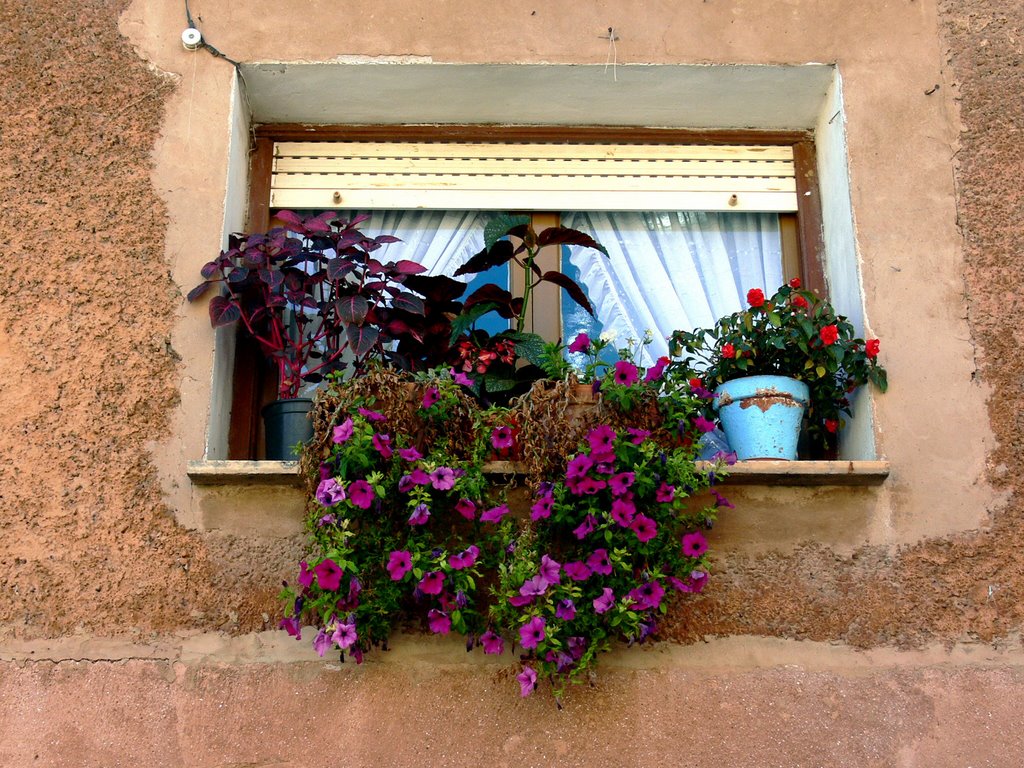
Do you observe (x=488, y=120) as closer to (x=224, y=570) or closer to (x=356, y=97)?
(x=356, y=97)

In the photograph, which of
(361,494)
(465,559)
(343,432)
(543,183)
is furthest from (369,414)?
(543,183)

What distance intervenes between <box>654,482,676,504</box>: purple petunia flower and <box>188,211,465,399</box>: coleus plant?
2.95 ft

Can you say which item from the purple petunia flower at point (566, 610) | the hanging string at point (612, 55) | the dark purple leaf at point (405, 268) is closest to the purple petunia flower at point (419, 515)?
the purple petunia flower at point (566, 610)

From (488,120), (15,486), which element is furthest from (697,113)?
(15,486)

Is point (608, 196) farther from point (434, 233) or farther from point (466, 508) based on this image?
point (466, 508)

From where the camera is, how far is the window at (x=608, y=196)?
12.9 ft

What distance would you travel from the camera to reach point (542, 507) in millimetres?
2902

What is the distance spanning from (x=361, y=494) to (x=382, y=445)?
0.13 meters

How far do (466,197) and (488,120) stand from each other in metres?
0.29

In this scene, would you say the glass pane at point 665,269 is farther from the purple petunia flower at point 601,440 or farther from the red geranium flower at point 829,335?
the purple petunia flower at point 601,440

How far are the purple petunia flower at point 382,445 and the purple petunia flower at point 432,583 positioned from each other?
310 mm

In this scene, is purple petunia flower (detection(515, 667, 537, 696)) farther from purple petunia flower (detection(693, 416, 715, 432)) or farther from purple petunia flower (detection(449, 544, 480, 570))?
purple petunia flower (detection(693, 416, 715, 432))

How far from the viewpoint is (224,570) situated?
3098 mm

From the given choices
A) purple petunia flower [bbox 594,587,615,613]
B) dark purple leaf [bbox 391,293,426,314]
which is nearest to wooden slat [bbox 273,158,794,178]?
dark purple leaf [bbox 391,293,426,314]
